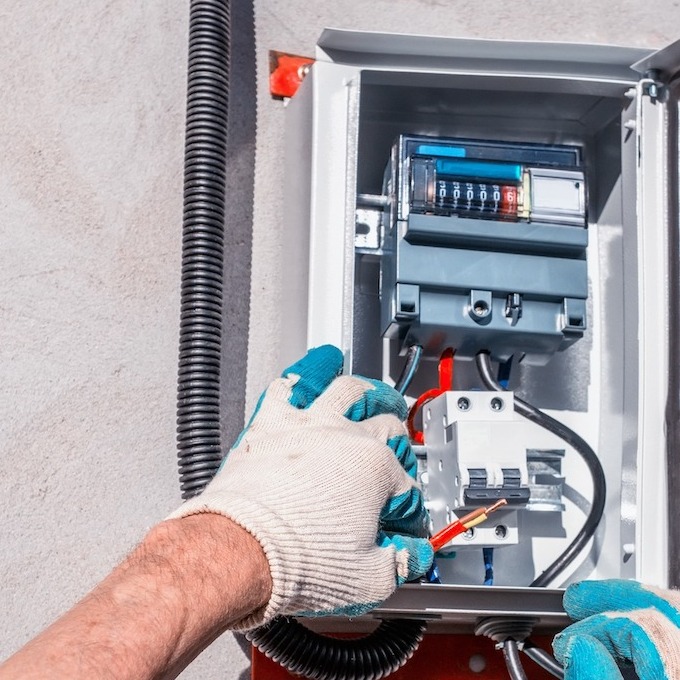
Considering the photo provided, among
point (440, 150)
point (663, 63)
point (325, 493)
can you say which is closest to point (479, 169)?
point (440, 150)

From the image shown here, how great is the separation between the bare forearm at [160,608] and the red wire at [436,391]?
1.38 ft

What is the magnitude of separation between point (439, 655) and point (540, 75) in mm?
731

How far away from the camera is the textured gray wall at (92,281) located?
1.01 meters

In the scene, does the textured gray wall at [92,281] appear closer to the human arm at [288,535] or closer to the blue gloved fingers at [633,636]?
the human arm at [288,535]

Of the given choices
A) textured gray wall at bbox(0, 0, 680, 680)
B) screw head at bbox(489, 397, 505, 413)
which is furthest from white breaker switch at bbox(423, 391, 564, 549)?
textured gray wall at bbox(0, 0, 680, 680)

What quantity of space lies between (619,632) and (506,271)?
44cm

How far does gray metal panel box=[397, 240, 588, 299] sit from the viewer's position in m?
1.02

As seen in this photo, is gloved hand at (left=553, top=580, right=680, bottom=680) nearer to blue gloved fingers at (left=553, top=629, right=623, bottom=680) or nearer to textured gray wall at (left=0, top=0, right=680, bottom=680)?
blue gloved fingers at (left=553, top=629, right=623, bottom=680)

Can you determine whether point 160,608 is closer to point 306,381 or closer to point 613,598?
point 306,381

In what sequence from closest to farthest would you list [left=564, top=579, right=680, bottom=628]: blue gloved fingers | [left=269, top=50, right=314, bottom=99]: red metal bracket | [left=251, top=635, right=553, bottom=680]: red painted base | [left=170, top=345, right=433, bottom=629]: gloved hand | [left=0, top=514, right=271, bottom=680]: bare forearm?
[left=0, top=514, right=271, bottom=680]: bare forearm
[left=170, top=345, right=433, bottom=629]: gloved hand
[left=564, top=579, right=680, bottom=628]: blue gloved fingers
[left=251, top=635, right=553, bottom=680]: red painted base
[left=269, top=50, right=314, bottom=99]: red metal bracket

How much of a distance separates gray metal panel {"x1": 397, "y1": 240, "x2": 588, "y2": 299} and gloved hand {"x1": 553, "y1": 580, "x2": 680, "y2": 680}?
14.1 inches

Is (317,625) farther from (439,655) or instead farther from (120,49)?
(120,49)

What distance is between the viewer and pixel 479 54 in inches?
39.8

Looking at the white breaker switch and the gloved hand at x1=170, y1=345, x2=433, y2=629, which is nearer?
the gloved hand at x1=170, y1=345, x2=433, y2=629
